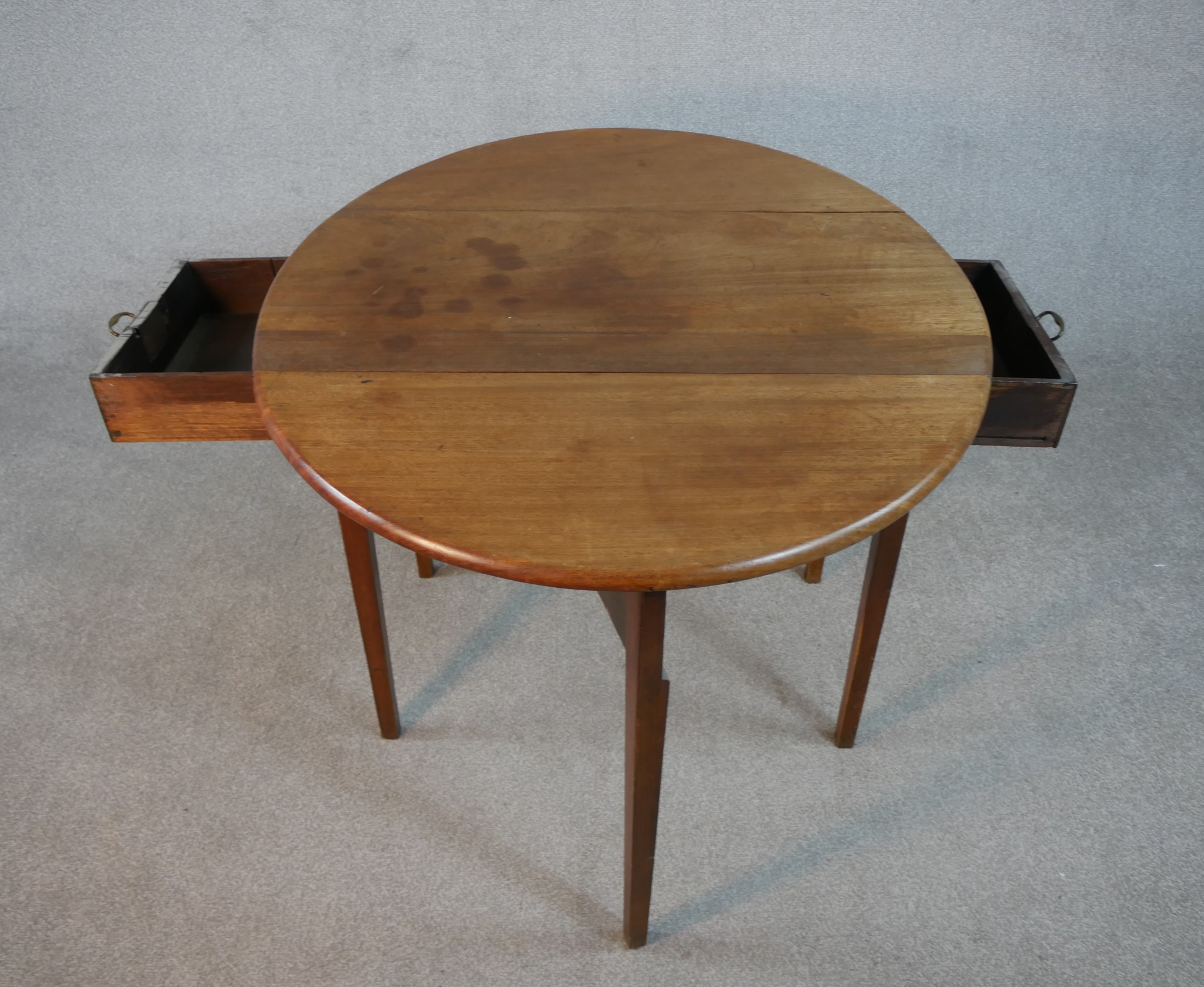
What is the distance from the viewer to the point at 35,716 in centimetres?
135

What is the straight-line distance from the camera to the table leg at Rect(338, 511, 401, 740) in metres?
1.10

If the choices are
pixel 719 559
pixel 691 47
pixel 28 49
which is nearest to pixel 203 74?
pixel 28 49

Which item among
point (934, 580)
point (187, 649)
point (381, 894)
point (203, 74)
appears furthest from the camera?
Result: point (203, 74)

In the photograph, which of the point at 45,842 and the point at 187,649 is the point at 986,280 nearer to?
the point at 187,649

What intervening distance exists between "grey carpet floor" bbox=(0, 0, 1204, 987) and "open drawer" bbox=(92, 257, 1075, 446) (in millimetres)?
456

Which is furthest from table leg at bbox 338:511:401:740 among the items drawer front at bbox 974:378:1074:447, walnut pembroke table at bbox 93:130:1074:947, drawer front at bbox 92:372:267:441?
drawer front at bbox 974:378:1074:447

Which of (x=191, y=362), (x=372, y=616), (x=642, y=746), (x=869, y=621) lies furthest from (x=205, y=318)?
(x=869, y=621)

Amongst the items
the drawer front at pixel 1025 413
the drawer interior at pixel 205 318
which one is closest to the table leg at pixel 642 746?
the drawer front at pixel 1025 413

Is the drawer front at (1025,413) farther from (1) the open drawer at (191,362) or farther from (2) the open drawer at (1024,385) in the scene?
(1) the open drawer at (191,362)

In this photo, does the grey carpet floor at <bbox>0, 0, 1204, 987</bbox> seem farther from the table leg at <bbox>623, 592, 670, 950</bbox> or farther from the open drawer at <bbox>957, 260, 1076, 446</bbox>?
the open drawer at <bbox>957, 260, 1076, 446</bbox>

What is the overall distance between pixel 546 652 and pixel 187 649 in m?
0.55

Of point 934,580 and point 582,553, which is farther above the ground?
point 582,553

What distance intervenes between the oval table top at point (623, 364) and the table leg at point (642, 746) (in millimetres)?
120

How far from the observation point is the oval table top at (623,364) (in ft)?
2.48
